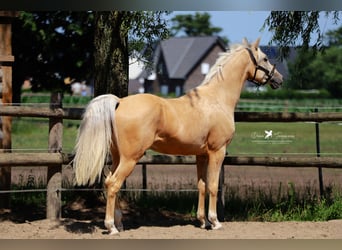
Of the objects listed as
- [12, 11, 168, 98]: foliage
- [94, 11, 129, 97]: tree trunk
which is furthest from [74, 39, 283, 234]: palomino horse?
[12, 11, 168, 98]: foliage

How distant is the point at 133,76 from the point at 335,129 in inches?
103

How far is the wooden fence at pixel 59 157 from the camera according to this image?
5.61m

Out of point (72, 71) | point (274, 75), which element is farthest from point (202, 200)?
point (72, 71)

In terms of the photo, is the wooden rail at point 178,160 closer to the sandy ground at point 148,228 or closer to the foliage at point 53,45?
the sandy ground at point 148,228

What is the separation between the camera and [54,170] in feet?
19.0

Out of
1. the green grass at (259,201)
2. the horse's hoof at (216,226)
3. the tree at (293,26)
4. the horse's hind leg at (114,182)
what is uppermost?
the tree at (293,26)

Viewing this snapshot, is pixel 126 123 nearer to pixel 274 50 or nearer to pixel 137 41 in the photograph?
pixel 137 41

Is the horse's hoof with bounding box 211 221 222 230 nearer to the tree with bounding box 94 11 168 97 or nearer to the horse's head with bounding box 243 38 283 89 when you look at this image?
the horse's head with bounding box 243 38 283 89

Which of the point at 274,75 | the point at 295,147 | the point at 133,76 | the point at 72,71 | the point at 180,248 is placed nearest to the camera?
Answer: the point at 180,248

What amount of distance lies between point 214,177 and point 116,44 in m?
1.82

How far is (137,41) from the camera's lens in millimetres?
6109

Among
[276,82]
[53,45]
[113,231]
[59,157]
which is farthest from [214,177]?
[53,45]

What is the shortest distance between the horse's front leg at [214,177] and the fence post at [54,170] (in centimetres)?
156

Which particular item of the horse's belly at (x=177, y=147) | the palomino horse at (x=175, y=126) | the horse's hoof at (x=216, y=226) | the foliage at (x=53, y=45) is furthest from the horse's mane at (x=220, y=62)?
the foliage at (x=53, y=45)
